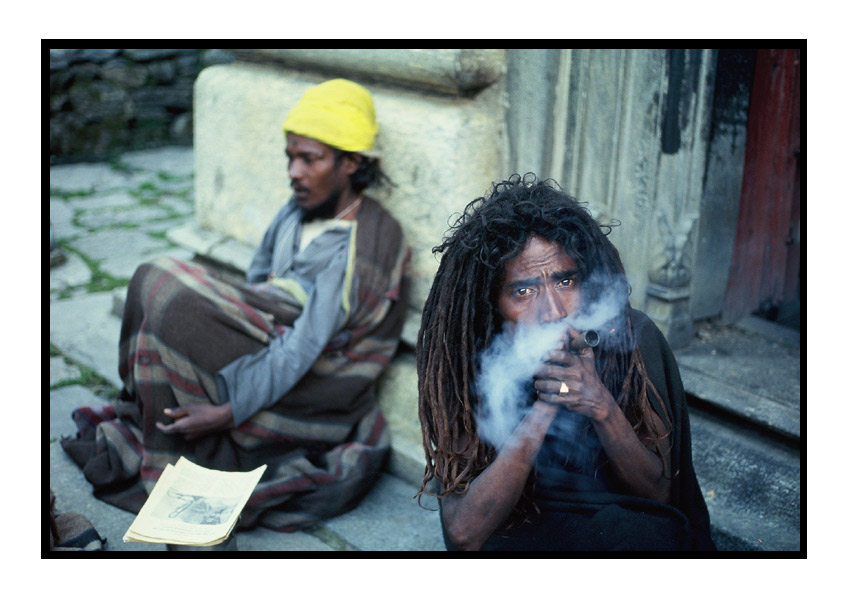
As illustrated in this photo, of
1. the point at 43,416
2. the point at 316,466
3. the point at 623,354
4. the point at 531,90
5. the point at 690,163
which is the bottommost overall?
the point at 316,466

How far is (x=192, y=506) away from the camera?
119 inches

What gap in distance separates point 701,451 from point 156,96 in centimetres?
605

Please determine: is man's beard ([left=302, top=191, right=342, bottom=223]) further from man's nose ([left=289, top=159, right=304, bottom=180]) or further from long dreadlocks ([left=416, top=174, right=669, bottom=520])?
long dreadlocks ([left=416, top=174, right=669, bottom=520])

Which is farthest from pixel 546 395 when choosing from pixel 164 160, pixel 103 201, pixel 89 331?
pixel 164 160

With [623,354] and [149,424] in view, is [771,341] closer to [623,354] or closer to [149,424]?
[623,354]

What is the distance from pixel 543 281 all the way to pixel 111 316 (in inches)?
142

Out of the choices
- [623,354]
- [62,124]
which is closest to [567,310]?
[623,354]

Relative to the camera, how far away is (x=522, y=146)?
3.67m

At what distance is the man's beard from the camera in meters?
3.72

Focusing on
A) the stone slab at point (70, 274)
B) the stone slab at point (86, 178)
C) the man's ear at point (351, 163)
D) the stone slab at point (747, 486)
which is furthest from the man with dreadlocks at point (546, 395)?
the stone slab at point (86, 178)

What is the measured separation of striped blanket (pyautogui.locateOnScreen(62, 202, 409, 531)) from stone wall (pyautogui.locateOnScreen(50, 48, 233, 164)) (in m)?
3.79

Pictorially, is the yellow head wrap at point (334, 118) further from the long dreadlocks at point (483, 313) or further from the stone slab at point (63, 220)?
the stone slab at point (63, 220)
